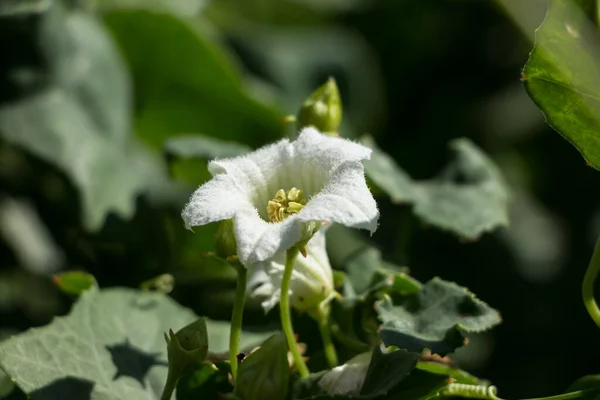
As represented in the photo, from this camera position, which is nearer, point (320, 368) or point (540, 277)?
point (320, 368)

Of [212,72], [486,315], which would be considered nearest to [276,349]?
[486,315]

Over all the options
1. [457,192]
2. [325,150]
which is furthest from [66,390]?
[457,192]

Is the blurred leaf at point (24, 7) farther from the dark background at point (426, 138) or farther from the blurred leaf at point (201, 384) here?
the blurred leaf at point (201, 384)

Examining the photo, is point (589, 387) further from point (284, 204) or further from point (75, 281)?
point (75, 281)

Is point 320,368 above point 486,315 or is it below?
below

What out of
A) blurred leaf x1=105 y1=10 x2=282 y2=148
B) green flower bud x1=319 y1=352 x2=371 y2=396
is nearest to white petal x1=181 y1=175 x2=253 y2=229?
green flower bud x1=319 y1=352 x2=371 y2=396

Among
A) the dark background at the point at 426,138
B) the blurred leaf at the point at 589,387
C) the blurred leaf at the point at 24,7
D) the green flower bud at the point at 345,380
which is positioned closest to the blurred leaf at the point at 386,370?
the green flower bud at the point at 345,380

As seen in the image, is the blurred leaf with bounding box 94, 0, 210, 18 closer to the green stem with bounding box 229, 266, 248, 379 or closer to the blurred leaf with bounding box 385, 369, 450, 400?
the green stem with bounding box 229, 266, 248, 379

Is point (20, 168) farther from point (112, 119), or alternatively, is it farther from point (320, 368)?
point (320, 368)
